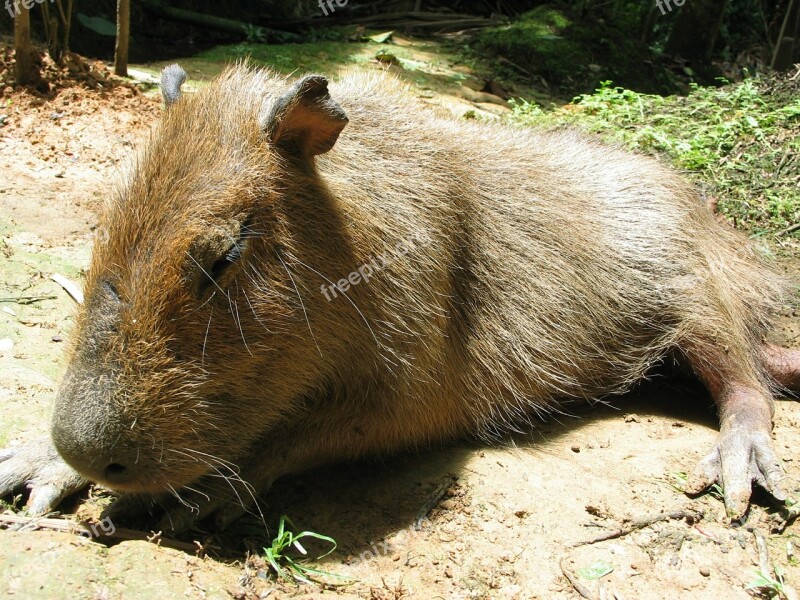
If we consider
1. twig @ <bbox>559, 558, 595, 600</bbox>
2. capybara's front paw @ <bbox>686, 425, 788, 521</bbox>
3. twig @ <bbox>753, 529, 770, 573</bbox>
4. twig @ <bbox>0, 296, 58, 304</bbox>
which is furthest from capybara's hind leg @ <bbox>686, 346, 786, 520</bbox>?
twig @ <bbox>0, 296, 58, 304</bbox>

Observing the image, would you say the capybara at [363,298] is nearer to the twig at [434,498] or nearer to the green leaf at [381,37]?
the twig at [434,498]

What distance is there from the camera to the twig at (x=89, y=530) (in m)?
2.87

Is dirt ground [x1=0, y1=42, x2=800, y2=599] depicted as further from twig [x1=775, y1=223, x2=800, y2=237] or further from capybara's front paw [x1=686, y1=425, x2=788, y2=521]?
twig [x1=775, y1=223, x2=800, y2=237]

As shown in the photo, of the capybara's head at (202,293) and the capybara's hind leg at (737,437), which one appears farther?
the capybara's hind leg at (737,437)

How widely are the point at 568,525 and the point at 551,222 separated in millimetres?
1734

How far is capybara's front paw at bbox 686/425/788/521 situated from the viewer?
360cm

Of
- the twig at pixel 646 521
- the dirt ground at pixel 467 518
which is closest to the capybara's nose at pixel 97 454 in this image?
the dirt ground at pixel 467 518

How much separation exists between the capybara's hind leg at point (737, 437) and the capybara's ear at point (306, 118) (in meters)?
2.32

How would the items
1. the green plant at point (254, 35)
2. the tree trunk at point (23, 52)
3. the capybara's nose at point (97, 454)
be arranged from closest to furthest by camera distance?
the capybara's nose at point (97, 454)
the tree trunk at point (23, 52)
the green plant at point (254, 35)

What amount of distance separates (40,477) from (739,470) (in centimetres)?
313

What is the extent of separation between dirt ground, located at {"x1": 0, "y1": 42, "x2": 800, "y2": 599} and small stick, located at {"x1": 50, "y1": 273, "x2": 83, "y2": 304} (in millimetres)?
42

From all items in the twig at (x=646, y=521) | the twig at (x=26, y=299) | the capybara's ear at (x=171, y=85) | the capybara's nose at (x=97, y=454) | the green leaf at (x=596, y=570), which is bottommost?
the green leaf at (x=596, y=570)

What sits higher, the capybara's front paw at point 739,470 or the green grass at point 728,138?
the green grass at point 728,138

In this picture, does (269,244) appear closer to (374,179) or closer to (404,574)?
(374,179)
